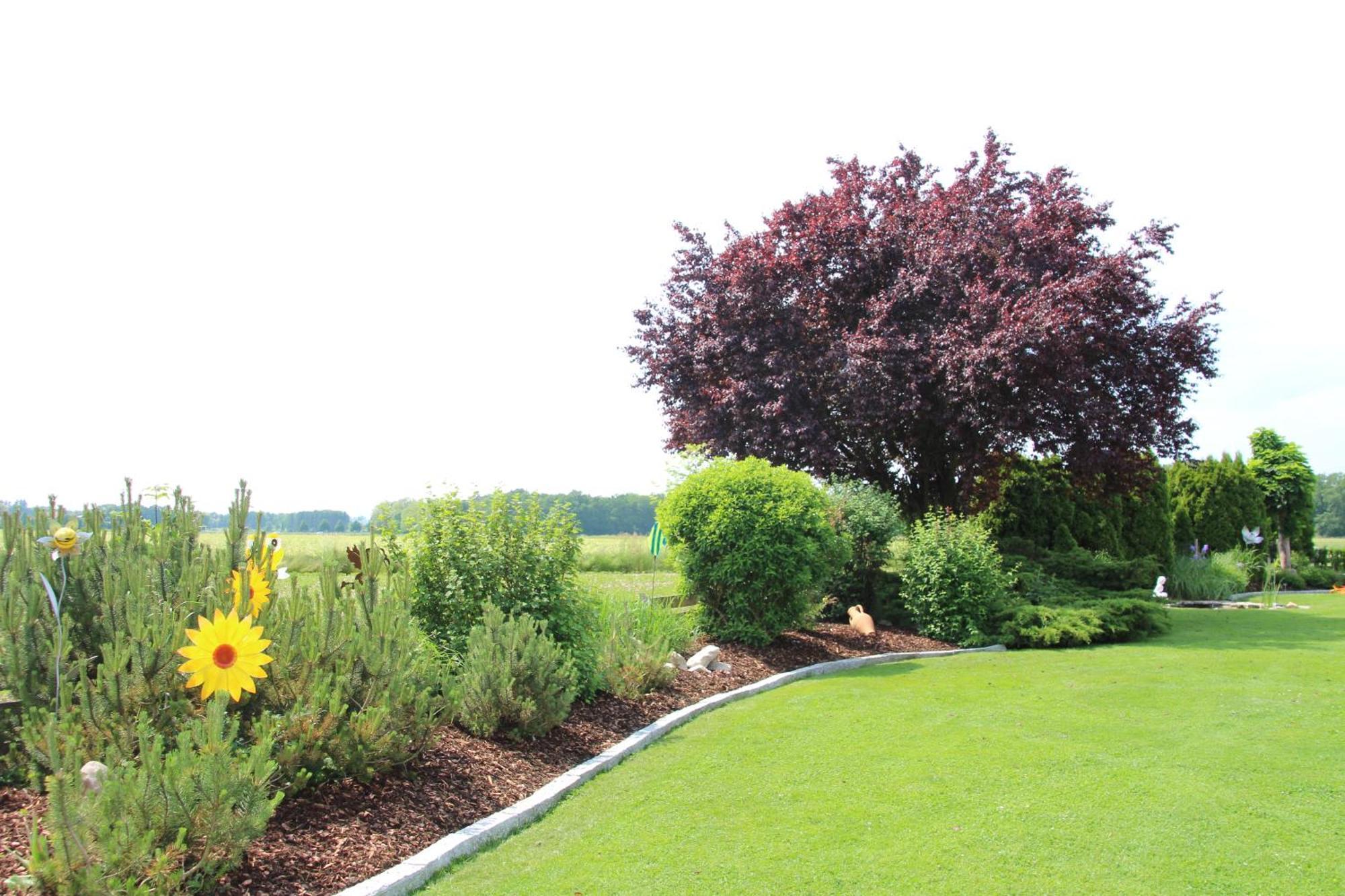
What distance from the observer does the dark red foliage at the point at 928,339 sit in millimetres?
13547

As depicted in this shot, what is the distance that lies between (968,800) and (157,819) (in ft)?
13.2

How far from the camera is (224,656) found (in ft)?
13.6

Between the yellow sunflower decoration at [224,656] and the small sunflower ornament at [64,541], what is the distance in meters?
0.71

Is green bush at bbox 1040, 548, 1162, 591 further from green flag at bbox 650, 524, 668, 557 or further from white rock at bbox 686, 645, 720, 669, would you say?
white rock at bbox 686, 645, 720, 669

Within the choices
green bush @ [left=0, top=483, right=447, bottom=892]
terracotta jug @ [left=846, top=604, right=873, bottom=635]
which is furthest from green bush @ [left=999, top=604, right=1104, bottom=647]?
green bush @ [left=0, top=483, right=447, bottom=892]

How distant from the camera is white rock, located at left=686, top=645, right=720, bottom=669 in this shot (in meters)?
8.98

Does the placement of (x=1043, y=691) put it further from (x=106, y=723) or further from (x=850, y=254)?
(x=850, y=254)

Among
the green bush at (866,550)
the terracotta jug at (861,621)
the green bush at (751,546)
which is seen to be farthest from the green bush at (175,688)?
the green bush at (866,550)

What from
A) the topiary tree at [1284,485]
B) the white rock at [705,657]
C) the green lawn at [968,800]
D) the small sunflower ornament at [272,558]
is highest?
the topiary tree at [1284,485]

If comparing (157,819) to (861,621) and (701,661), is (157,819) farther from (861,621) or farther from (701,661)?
(861,621)

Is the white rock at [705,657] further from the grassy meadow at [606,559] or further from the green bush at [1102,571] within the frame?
the green bush at [1102,571]

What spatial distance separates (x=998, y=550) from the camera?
15234 mm

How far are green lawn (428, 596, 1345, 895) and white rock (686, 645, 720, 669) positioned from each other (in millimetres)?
969

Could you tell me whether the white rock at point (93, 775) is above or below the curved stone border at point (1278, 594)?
above
